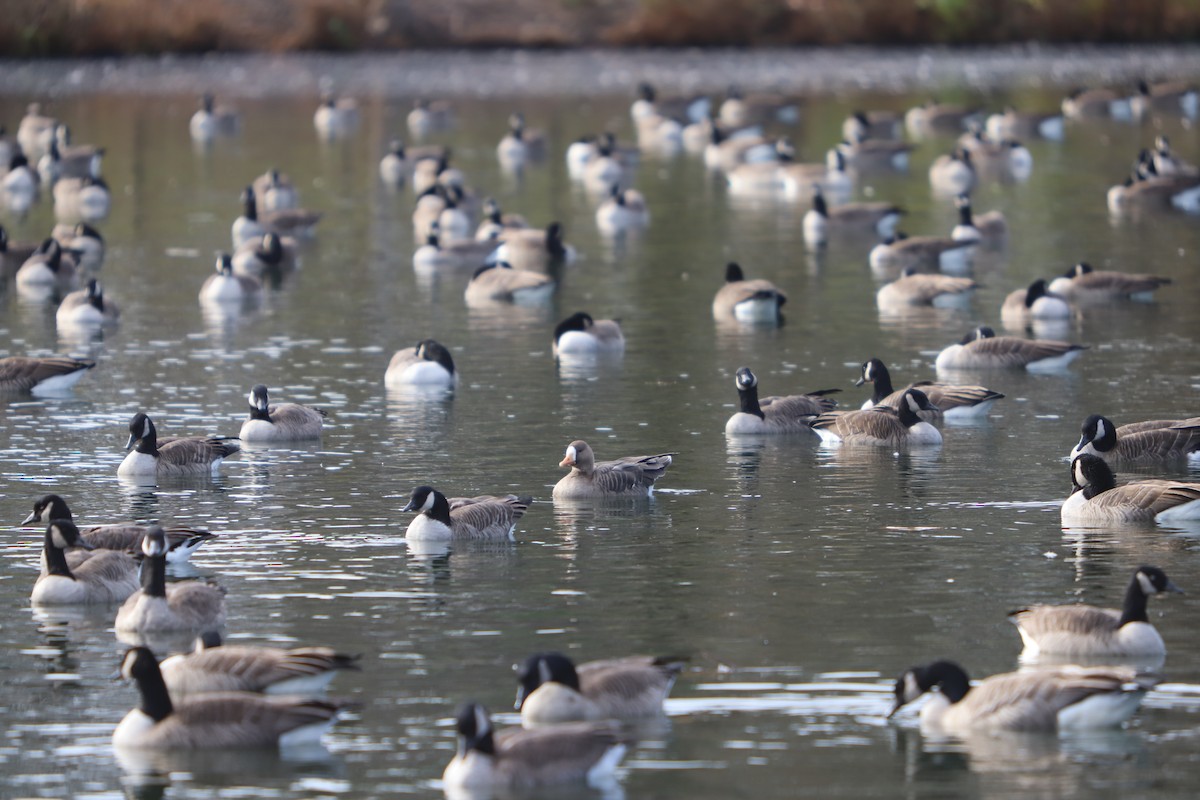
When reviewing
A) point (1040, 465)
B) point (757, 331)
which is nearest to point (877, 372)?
point (1040, 465)

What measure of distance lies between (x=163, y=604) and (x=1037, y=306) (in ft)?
58.3

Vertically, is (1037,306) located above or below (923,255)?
below

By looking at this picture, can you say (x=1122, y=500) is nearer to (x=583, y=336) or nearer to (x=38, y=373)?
(x=583, y=336)

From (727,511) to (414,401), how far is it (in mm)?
6885

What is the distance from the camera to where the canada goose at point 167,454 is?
65.4ft

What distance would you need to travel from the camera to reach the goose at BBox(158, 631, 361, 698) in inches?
508

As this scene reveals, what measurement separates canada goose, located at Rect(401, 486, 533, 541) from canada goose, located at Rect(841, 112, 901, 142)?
3878 cm

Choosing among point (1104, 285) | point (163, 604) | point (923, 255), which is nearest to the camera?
point (163, 604)

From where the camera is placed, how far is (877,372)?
22.8 metres

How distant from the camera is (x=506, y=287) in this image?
33.0 m

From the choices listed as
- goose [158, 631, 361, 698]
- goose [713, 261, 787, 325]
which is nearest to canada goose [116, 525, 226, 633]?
goose [158, 631, 361, 698]

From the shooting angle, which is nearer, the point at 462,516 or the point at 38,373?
the point at 462,516

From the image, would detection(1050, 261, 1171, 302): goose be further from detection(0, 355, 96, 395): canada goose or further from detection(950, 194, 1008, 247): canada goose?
detection(0, 355, 96, 395): canada goose

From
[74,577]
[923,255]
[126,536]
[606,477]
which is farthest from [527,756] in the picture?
[923,255]
